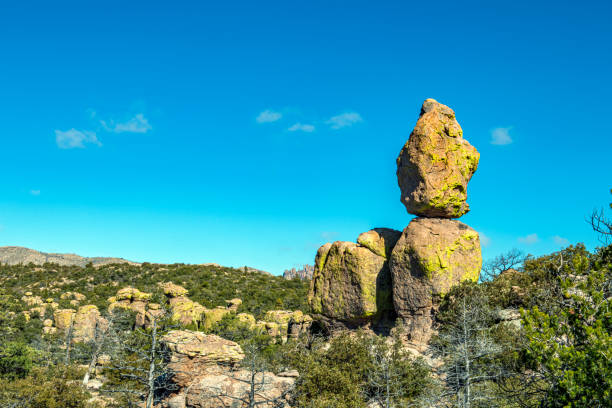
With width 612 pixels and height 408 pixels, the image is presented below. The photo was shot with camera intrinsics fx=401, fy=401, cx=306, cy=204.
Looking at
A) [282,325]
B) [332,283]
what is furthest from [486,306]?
[282,325]

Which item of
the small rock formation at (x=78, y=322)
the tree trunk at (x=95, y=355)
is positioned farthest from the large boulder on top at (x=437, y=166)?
the small rock formation at (x=78, y=322)

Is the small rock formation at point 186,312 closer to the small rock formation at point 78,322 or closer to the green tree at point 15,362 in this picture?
the small rock formation at point 78,322

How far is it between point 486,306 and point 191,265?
2671 inches

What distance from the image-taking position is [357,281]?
24750 mm

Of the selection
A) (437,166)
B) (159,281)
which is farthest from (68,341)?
(437,166)

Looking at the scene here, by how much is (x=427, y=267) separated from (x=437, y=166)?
6.05 m

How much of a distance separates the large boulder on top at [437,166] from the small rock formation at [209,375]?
1246 centimetres

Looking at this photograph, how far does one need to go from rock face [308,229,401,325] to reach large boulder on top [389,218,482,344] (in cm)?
125

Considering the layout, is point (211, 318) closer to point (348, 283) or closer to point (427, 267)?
point (348, 283)

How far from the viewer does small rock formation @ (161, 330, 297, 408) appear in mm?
17781

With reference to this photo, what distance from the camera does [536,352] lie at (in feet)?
26.3

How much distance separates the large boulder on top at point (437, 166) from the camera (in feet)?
78.1

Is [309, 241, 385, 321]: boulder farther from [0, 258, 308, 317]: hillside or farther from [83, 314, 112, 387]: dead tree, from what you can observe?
[0, 258, 308, 317]: hillside

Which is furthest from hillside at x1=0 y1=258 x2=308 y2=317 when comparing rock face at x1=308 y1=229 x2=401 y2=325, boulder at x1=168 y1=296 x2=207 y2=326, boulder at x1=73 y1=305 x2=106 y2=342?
rock face at x1=308 y1=229 x2=401 y2=325
